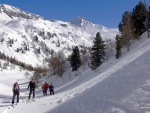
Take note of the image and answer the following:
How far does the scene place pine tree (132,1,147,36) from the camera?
6203cm

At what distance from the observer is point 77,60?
82.8m

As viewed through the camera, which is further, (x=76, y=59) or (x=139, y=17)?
(x=76, y=59)

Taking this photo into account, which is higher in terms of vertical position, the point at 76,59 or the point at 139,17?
the point at 139,17

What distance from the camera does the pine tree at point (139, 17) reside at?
2442 inches

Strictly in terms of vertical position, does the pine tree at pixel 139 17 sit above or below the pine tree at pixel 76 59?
above

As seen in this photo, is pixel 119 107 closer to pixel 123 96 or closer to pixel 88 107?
pixel 123 96

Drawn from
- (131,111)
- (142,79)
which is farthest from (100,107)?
(142,79)

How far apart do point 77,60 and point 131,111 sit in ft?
236

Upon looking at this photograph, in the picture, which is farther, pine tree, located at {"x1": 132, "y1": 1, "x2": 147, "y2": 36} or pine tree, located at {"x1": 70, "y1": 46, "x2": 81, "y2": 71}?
pine tree, located at {"x1": 70, "y1": 46, "x2": 81, "y2": 71}

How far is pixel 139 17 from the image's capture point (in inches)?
2466

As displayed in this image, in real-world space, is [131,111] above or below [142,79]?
below

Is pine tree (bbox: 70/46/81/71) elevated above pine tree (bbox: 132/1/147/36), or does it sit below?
below

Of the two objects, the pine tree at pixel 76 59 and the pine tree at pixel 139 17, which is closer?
the pine tree at pixel 139 17

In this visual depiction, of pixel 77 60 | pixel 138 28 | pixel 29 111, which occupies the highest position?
pixel 138 28
